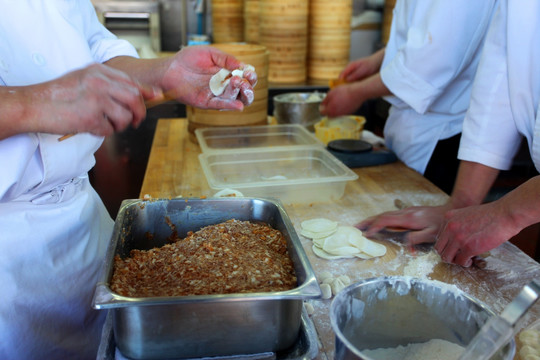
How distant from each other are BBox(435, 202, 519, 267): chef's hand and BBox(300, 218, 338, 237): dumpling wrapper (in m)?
0.31

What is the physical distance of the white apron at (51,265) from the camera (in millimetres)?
1124

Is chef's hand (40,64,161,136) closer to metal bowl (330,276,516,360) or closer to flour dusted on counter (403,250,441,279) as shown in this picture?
metal bowl (330,276,516,360)

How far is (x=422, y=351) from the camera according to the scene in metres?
0.89

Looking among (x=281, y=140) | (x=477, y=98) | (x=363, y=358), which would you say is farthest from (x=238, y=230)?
(x=281, y=140)

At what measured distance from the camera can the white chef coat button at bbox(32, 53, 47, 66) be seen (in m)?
1.13

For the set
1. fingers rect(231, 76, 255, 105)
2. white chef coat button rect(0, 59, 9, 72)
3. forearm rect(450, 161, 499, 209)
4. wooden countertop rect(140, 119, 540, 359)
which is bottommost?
wooden countertop rect(140, 119, 540, 359)

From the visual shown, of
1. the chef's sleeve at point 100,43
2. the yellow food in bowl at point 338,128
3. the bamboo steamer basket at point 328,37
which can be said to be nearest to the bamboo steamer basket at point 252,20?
the bamboo steamer basket at point 328,37

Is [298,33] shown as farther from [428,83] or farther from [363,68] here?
[428,83]

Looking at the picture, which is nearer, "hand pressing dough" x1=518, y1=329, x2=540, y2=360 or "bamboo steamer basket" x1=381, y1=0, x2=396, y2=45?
"hand pressing dough" x1=518, y1=329, x2=540, y2=360

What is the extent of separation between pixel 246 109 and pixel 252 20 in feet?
5.31

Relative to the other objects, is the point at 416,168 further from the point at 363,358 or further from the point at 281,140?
the point at 363,358

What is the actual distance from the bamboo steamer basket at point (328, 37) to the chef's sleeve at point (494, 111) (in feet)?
6.96

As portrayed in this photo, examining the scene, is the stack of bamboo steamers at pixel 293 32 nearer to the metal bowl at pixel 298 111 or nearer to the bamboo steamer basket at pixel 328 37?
the bamboo steamer basket at pixel 328 37

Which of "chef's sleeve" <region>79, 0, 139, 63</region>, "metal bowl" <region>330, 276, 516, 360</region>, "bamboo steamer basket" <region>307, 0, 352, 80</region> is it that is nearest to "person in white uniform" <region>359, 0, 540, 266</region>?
"metal bowl" <region>330, 276, 516, 360</region>
